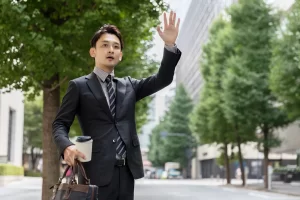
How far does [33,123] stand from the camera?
57062 mm

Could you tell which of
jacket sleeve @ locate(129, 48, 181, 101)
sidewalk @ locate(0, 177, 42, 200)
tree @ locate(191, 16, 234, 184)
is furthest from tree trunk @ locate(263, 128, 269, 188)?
jacket sleeve @ locate(129, 48, 181, 101)

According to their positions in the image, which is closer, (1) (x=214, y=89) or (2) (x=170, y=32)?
(2) (x=170, y=32)

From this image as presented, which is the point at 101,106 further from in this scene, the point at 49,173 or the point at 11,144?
the point at 11,144

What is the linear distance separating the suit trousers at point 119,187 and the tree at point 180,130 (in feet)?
203

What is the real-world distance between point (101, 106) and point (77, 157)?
13.1 inches

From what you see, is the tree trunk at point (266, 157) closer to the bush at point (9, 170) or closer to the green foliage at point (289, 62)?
the green foliage at point (289, 62)

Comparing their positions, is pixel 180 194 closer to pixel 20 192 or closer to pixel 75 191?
pixel 20 192

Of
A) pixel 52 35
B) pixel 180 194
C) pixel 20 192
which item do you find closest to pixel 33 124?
pixel 20 192

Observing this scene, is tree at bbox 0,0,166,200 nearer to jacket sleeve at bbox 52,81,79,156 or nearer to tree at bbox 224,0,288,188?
jacket sleeve at bbox 52,81,79,156

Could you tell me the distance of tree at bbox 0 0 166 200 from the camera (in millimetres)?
7930

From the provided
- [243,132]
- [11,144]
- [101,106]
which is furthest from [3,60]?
[11,144]

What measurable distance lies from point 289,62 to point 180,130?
152ft

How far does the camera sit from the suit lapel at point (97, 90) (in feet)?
8.87

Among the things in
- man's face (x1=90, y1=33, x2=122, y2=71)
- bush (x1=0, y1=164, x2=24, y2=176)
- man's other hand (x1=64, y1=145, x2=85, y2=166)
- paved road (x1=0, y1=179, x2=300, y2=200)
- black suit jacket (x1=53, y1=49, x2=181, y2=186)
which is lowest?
paved road (x1=0, y1=179, x2=300, y2=200)
